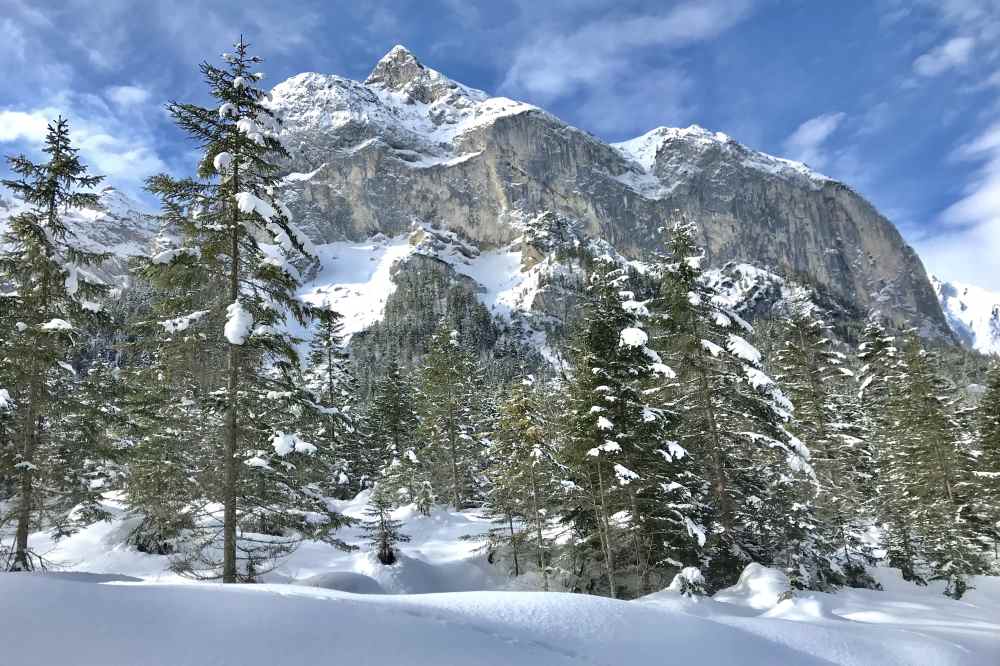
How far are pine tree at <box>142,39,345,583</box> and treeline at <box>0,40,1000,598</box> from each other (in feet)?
0.17

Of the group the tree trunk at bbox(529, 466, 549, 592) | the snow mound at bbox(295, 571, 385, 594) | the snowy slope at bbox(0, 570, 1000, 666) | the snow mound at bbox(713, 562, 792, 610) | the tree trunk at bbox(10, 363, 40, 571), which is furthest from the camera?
the tree trunk at bbox(529, 466, 549, 592)

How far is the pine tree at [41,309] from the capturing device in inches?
548

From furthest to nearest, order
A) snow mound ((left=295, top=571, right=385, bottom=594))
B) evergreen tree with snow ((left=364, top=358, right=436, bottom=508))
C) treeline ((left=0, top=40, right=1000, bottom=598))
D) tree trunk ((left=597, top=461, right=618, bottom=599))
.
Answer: evergreen tree with snow ((left=364, top=358, right=436, bottom=508)) → snow mound ((left=295, top=571, right=385, bottom=594)) → tree trunk ((left=597, top=461, right=618, bottom=599)) → treeline ((left=0, top=40, right=1000, bottom=598))

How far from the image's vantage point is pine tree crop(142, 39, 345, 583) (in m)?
11.9

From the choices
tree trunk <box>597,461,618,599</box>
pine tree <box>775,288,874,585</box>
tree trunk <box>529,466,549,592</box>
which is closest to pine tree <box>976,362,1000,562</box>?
pine tree <box>775,288,874,585</box>

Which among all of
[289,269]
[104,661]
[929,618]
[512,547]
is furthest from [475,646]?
[512,547]

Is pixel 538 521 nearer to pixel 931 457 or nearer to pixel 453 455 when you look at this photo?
pixel 453 455

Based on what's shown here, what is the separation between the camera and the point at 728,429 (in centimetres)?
1845

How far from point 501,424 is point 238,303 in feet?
46.0

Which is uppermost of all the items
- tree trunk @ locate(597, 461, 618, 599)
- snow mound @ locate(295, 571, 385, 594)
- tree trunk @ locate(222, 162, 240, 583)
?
tree trunk @ locate(222, 162, 240, 583)

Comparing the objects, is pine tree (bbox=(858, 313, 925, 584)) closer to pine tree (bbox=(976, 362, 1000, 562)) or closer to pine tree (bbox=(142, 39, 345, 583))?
pine tree (bbox=(976, 362, 1000, 562))

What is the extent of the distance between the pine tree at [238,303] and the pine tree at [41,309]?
170 inches

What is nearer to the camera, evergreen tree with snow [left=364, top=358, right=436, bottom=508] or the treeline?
the treeline

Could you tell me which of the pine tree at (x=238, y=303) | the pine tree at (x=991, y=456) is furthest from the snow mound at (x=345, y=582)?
the pine tree at (x=991, y=456)
